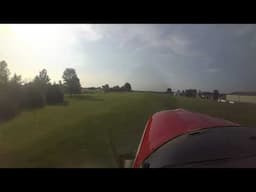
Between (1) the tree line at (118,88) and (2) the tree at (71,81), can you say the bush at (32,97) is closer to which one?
(2) the tree at (71,81)

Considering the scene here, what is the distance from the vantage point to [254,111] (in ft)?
5.47

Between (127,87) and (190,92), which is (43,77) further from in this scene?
(190,92)

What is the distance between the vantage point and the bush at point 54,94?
1.72 m

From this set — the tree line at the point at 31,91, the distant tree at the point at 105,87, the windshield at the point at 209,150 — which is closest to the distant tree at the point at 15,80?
the tree line at the point at 31,91

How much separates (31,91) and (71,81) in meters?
0.35

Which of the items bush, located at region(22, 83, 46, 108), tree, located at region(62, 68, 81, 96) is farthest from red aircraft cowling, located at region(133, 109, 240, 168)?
bush, located at region(22, 83, 46, 108)

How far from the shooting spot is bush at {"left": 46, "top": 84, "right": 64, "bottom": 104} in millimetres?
1718

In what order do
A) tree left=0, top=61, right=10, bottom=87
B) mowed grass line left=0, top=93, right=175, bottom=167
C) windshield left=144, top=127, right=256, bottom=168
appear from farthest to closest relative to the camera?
mowed grass line left=0, top=93, right=175, bottom=167, tree left=0, top=61, right=10, bottom=87, windshield left=144, top=127, right=256, bottom=168

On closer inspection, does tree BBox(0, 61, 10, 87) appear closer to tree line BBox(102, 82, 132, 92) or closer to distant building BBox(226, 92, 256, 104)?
tree line BBox(102, 82, 132, 92)

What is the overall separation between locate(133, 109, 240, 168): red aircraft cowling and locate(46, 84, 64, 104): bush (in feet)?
1.99

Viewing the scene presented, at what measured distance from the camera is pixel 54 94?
176 cm
